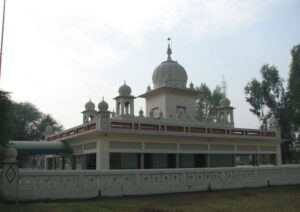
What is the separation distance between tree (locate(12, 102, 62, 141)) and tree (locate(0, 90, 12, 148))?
3637 centimetres

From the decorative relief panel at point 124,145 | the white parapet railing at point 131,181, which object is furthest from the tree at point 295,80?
the decorative relief panel at point 124,145

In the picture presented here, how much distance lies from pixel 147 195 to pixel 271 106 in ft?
87.6

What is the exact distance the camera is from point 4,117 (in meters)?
12.5

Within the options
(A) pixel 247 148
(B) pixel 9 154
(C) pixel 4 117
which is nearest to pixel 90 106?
(A) pixel 247 148

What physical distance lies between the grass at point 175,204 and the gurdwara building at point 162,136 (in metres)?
7.65

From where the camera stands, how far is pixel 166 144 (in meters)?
22.7

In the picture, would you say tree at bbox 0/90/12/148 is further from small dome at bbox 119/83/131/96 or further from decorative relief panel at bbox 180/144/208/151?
small dome at bbox 119/83/131/96

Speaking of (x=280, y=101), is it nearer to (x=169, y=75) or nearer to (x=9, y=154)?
(x=169, y=75)

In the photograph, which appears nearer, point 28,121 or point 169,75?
point 169,75

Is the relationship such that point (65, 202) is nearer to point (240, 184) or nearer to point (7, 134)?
point (7, 134)

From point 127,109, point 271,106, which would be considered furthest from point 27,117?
point 271,106

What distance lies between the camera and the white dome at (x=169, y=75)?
29.5m

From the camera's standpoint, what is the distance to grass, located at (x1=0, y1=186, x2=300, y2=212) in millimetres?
10203

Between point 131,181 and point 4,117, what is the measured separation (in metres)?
5.14
